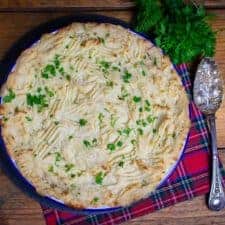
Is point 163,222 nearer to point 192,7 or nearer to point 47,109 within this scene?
point 47,109

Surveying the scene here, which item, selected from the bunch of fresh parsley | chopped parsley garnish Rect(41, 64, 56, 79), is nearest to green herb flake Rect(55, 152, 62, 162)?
chopped parsley garnish Rect(41, 64, 56, 79)

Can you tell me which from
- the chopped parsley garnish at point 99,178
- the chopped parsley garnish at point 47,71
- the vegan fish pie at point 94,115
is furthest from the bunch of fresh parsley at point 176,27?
the chopped parsley garnish at point 99,178

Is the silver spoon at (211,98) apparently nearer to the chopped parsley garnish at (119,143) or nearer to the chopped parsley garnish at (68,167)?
the chopped parsley garnish at (119,143)

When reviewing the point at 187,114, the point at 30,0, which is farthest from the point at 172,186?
the point at 30,0

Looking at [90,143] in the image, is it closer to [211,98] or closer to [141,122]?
[141,122]

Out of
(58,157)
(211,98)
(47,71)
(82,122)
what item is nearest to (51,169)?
(58,157)

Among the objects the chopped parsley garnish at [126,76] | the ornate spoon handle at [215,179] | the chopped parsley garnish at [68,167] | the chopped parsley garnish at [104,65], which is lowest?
the ornate spoon handle at [215,179]

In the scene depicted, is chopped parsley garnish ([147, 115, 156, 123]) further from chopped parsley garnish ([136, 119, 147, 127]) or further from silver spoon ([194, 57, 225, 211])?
silver spoon ([194, 57, 225, 211])
